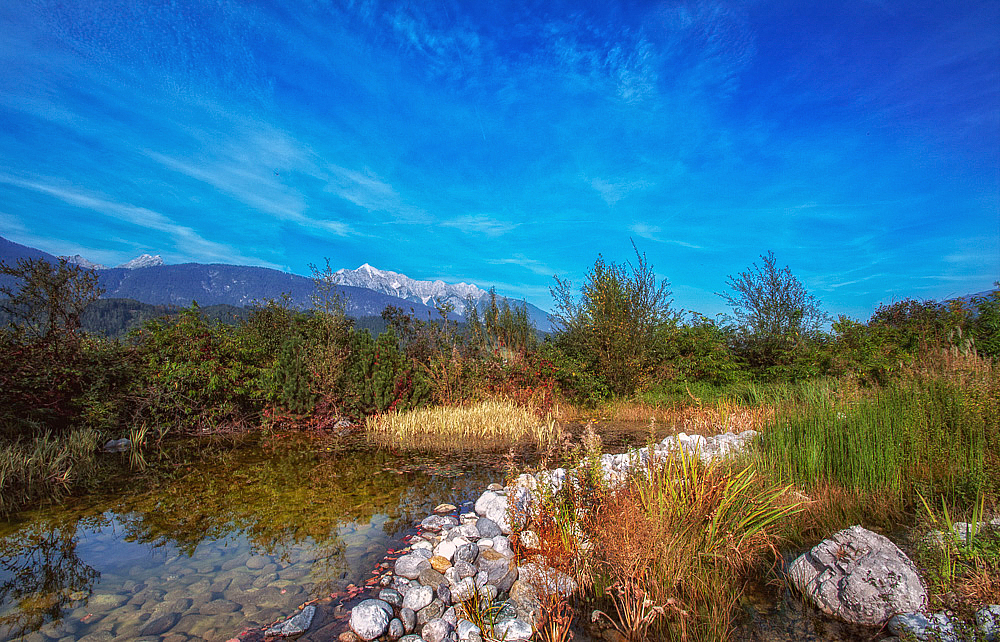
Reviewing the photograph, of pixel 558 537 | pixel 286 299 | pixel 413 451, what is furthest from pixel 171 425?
pixel 558 537

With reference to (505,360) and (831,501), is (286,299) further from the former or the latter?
(831,501)

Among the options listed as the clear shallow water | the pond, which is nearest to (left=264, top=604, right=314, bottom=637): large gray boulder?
the pond

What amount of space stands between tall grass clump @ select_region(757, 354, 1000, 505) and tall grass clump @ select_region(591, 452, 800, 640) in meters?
1.06

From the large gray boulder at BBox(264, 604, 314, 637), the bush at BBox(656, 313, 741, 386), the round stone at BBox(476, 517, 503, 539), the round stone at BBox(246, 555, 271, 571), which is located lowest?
the round stone at BBox(246, 555, 271, 571)

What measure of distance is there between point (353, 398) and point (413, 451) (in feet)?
9.74

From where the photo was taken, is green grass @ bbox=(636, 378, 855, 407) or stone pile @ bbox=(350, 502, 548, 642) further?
green grass @ bbox=(636, 378, 855, 407)

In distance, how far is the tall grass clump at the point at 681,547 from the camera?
2.87 m

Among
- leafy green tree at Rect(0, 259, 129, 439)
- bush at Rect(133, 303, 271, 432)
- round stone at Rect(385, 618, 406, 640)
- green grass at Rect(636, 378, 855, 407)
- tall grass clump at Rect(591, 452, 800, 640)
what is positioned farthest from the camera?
green grass at Rect(636, 378, 855, 407)

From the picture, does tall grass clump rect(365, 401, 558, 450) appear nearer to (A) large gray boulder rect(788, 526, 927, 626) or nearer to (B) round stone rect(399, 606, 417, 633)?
(B) round stone rect(399, 606, 417, 633)

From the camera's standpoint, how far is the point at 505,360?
463 inches

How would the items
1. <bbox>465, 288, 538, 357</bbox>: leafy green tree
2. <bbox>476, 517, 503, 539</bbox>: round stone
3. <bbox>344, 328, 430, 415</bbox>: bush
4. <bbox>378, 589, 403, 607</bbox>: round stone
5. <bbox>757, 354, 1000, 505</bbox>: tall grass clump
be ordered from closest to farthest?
<bbox>378, 589, 403, 607</bbox>: round stone → <bbox>757, 354, 1000, 505</bbox>: tall grass clump → <bbox>476, 517, 503, 539</bbox>: round stone → <bbox>344, 328, 430, 415</bbox>: bush → <bbox>465, 288, 538, 357</bbox>: leafy green tree

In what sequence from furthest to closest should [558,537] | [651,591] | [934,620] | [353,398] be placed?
[353,398]
[558,537]
[651,591]
[934,620]

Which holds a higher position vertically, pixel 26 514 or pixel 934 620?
pixel 934 620

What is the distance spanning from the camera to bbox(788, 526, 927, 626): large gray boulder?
273 centimetres
